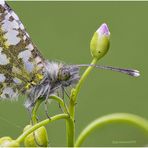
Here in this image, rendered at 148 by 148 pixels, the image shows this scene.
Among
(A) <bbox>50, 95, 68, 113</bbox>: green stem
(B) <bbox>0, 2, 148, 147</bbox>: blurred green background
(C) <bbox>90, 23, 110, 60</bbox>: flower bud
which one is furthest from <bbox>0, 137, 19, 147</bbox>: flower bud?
(B) <bbox>0, 2, 148, 147</bbox>: blurred green background

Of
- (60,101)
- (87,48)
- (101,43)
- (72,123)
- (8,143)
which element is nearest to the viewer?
(8,143)

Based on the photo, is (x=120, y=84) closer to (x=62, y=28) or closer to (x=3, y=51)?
(x=62, y=28)

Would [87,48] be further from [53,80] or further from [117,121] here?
[117,121]

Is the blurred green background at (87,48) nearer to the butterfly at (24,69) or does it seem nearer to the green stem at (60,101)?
the butterfly at (24,69)

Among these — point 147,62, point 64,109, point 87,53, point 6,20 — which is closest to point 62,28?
point 87,53

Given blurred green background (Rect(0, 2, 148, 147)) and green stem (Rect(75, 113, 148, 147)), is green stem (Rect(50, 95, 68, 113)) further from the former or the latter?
blurred green background (Rect(0, 2, 148, 147))

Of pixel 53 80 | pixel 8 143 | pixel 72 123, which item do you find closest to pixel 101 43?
pixel 53 80

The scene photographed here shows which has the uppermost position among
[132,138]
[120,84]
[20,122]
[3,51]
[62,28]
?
[62,28]
